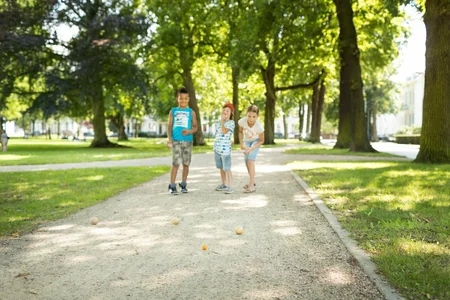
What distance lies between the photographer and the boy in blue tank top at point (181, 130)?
27.1 feet

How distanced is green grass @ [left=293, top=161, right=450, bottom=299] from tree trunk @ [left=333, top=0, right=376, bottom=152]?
9458 millimetres

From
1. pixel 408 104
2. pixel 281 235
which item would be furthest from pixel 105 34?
pixel 408 104

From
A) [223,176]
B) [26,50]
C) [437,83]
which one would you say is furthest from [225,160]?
[26,50]

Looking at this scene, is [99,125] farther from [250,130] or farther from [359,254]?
[359,254]

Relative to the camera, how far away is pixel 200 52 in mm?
31500

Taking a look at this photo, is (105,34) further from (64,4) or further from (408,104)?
(408,104)

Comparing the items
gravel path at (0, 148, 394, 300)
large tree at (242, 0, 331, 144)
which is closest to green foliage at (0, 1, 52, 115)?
large tree at (242, 0, 331, 144)

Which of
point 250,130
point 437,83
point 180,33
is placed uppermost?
point 180,33

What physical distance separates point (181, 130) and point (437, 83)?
27.9 feet

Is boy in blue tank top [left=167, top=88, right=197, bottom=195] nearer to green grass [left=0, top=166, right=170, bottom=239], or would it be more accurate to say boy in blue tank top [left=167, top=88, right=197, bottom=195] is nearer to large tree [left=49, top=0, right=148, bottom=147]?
green grass [left=0, top=166, right=170, bottom=239]

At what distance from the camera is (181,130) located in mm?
8305

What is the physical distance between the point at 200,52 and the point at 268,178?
71.6 feet

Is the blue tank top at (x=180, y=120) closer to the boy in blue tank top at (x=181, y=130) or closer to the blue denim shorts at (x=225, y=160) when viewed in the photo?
the boy in blue tank top at (x=181, y=130)

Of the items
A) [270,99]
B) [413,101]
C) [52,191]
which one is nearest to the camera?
[52,191]
